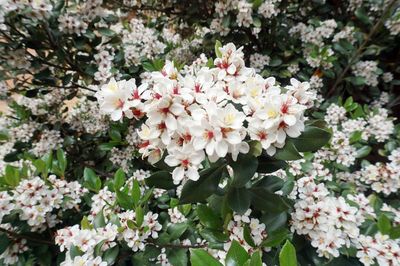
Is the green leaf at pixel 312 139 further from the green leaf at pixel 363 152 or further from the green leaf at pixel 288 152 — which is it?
the green leaf at pixel 363 152

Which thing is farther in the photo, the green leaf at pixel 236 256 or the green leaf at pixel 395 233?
the green leaf at pixel 395 233

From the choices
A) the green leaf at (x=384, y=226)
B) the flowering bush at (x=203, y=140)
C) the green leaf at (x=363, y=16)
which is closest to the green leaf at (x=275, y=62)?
the flowering bush at (x=203, y=140)

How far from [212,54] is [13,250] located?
192cm

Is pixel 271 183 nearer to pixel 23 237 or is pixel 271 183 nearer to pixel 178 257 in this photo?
pixel 178 257

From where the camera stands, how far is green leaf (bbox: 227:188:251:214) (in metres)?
0.78

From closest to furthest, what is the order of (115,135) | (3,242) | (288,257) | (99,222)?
(288,257) < (99,222) < (3,242) < (115,135)

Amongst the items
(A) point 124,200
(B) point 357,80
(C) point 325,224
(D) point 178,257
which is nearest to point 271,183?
(C) point 325,224

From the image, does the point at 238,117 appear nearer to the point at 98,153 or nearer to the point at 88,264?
the point at 88,264

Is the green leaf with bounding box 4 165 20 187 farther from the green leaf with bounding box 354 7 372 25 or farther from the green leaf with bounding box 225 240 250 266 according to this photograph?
the green leaf with bounding box 354 7 372 25

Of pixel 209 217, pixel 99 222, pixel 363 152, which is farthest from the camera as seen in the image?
pixel 363 152

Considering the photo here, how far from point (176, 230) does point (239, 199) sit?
371 mm

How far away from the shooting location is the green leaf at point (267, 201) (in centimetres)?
78

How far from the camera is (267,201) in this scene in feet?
2.64

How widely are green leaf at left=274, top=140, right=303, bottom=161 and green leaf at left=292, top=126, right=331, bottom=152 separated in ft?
0.17
